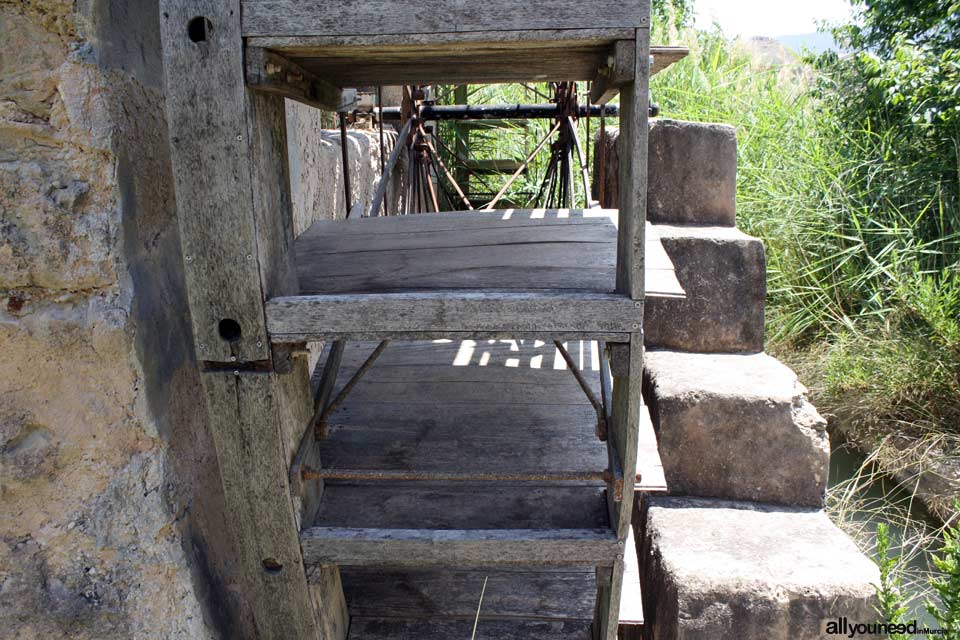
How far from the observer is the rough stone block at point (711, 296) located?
13.0 feet

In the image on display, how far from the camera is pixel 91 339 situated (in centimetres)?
162

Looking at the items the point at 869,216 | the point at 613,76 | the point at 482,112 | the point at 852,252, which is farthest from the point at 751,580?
the point at 869,216

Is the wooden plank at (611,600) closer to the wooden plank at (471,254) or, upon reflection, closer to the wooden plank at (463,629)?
the wooden plank at (463,629)

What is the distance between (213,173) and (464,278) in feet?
2.19

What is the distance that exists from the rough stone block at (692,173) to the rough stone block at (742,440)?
1.05 meters

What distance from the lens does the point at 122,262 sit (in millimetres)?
1631

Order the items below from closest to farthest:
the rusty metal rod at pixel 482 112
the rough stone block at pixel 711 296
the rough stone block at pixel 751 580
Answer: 1. the rough stone block at pixel 751 580
2. the rough stone block at pixel 711 296
3. the rusty metal rod at pixel 482 112

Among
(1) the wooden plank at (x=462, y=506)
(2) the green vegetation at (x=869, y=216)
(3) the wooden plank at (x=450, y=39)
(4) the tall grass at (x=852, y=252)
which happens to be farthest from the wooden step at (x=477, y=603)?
(4) the tall grass at (x=852, y=252)

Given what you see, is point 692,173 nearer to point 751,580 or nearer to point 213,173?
point 751,580

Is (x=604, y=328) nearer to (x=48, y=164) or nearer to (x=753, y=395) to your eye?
(x=48, y=164)

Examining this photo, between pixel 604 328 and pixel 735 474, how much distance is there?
229 centimetres

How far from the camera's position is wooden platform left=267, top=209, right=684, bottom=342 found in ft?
5.30

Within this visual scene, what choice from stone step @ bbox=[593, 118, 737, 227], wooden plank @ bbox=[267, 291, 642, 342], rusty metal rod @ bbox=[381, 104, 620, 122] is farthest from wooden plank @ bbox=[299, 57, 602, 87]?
rusty metal rod @ bbox=[381, 104, 620, 122]

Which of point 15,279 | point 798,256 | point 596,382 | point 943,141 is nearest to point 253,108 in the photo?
point 15,279
